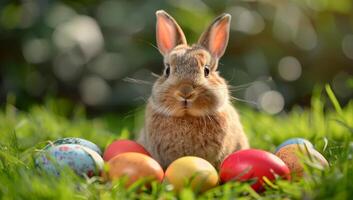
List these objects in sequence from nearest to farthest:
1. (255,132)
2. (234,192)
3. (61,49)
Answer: (234,192), (255,132), (61,49)

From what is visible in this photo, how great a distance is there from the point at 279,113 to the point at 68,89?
195cm

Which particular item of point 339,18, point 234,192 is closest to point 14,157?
point 234,192

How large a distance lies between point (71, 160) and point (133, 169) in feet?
0.86

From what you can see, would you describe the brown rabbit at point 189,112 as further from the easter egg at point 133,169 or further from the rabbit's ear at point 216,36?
the easter egg at point 133,169

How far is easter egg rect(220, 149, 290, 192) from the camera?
243 centimetres

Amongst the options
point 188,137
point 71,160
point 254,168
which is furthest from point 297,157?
point 71,160

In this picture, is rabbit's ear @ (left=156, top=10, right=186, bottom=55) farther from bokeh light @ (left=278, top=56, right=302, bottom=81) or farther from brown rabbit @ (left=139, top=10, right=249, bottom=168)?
bokeh light @ (left=278, top=56, right=302, bottom=81)

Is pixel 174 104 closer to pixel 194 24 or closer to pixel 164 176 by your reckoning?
pixel 164 176

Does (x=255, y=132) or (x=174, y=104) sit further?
(x=255, y=132)

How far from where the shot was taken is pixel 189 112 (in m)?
2.80

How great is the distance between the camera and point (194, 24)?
16.9 ft

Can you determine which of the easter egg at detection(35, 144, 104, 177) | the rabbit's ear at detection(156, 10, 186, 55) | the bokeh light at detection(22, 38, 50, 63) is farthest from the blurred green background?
the easter egg at detection(35, 144, 104, 177)

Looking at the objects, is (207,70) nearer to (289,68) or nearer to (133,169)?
(133,169)

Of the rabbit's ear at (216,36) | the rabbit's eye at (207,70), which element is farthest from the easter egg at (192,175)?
the rabbit's ear at (216,36)
